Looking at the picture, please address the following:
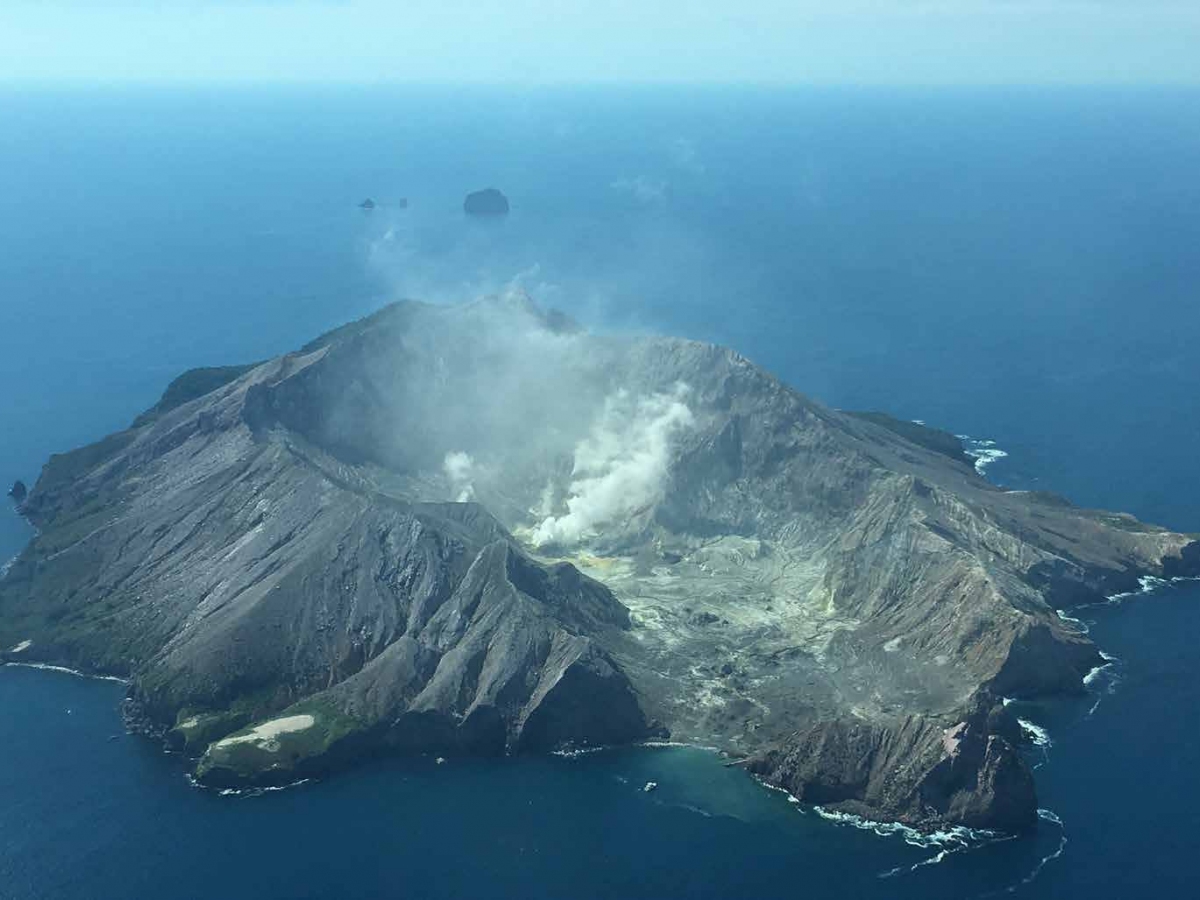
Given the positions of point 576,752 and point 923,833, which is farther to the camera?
point 576,752

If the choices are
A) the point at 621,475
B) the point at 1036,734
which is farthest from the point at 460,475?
the point at 1036,734

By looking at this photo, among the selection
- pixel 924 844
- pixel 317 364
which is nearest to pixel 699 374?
pixel 317 364

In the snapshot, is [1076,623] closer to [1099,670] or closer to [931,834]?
[1099,670]

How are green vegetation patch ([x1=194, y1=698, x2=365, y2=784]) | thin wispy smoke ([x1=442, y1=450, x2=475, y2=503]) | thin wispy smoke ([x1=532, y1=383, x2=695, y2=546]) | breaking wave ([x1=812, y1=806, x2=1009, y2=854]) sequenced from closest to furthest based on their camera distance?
breaking wave ([x1=812, y1=806, x2=1009, y2=854]) < green vegetation patch ([x1=194, y1=698, x2=365, y2=784]) < thin wispy smoke ([x1=532, y1=383, x2=695, y2=546]) < thin wispy smoke ([x1=442, y1=450, x2=475, y2=503])

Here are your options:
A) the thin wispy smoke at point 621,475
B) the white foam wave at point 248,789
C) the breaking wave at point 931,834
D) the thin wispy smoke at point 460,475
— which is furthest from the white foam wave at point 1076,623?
the white foam wave at point 248,789

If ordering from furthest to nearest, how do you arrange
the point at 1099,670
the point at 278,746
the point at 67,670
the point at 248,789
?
the point at 67,670, the point at 1099,670, the point at 278,746, the point at 248,789

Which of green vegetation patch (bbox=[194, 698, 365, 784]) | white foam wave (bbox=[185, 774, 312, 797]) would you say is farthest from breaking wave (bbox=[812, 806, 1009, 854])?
white foam wave (bbox=[185, 774, 312, 797])

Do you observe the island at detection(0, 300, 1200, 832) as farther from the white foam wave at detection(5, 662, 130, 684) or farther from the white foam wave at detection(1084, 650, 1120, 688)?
the white foam wave at detection(1084, 650, 1120, 688)

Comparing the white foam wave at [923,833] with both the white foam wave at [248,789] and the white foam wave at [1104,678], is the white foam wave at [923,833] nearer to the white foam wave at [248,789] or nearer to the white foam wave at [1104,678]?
the white foam wave at [1104,678]

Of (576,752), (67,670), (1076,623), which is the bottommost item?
(576,752)
